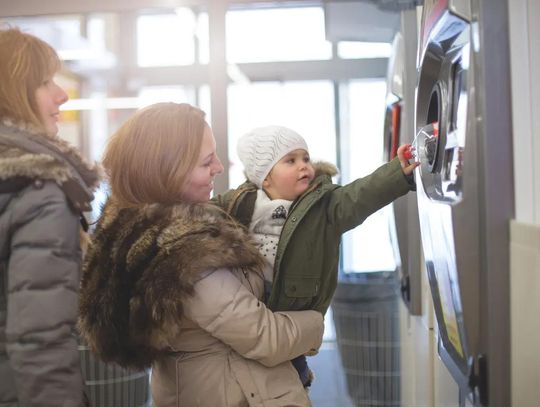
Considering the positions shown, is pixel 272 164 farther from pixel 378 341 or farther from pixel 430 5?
pixel 378 341

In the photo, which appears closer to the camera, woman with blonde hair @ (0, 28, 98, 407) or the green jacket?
woman with blonde hair @ (0, 28, 98, 407)

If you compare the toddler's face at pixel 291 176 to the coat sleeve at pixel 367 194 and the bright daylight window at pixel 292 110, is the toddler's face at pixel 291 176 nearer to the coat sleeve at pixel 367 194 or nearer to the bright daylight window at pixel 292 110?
the coat sleeve at pixel 367 194

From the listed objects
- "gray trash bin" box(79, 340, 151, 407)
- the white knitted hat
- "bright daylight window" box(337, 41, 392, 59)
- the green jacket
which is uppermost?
"bright daylight window" box(337, 41, 392, 59)

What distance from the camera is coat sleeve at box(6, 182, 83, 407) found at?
49.4 inches

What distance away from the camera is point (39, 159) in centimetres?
130

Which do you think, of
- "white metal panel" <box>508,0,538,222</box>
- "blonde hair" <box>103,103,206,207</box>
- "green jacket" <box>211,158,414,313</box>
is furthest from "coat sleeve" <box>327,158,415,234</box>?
"white metal panel" <box>508,0,538,222</box>

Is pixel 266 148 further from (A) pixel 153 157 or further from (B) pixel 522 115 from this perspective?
(B) pixel 522 115

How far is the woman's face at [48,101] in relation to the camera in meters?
1.43

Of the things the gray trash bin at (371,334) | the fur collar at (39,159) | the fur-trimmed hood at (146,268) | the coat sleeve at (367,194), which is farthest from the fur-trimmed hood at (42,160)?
the gray trash bin at (371,334)

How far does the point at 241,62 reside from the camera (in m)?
3.02

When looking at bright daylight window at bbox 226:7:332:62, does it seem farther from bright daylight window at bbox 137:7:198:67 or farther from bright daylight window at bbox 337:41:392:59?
bright daylight window at bbox 137:7:198:67

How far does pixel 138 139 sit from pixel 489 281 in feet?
3.08

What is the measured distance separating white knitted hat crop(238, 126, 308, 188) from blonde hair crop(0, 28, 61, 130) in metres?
0.68

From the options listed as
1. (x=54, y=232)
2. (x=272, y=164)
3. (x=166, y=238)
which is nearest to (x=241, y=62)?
(x=272, y=164)
